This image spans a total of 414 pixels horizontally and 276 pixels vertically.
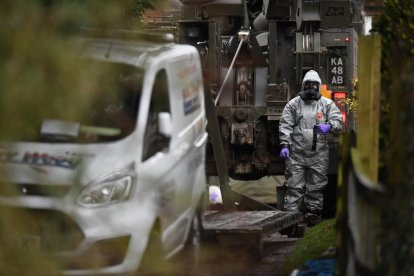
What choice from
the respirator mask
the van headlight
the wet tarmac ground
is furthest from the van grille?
the respirator mask

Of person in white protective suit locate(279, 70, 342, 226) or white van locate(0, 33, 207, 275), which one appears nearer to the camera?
white van locate(0, 33, 207, 275)

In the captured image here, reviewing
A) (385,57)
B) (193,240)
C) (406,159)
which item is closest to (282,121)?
(193,240)

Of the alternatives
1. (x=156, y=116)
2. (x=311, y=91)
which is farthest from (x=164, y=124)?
(x=311, y=91)

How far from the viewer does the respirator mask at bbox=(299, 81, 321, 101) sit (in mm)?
15195

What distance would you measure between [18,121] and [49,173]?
0.82 metres

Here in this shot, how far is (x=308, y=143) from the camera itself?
15.5 m

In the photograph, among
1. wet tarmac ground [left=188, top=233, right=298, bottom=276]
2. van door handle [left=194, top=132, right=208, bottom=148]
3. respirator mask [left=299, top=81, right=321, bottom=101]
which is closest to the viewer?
wet tarmac ground [left=188, top=233, right=298, bottom=276]

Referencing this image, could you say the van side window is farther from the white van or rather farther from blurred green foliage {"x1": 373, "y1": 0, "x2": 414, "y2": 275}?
blurred green foliage {"x1": 373, "y1": 0, "x2": 414, "y2": 275}

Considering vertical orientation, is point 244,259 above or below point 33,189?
below

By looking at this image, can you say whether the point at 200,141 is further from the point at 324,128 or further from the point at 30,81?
the point at 30,81

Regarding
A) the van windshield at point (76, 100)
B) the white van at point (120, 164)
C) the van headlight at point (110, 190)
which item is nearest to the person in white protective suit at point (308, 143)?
the white van at point (120, 164)

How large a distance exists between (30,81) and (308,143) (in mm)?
10437

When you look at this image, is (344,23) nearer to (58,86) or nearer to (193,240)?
(193,240)

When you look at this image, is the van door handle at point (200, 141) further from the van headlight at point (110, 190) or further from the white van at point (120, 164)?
the van headlight at point (110, 190)
